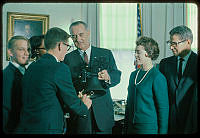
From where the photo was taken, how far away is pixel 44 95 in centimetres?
147

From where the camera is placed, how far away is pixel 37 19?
3.18 metres

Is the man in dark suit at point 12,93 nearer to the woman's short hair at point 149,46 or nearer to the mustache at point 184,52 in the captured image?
the woman's short hair at point 149,46

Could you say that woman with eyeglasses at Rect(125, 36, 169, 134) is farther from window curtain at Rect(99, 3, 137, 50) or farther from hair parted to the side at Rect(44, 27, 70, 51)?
window curtain at Rect(99, 3, 137, 50)

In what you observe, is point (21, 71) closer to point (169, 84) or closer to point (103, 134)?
point (103, 134)

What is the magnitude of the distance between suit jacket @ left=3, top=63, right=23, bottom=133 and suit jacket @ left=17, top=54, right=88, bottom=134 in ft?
0.32

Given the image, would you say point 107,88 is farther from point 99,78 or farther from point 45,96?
point 45,96

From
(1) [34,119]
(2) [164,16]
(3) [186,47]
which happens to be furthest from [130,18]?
(1) [34,119]

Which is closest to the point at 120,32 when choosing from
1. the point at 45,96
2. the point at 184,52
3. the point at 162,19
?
the point at 162,19

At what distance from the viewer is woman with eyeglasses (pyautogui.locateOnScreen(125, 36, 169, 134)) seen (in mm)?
1653

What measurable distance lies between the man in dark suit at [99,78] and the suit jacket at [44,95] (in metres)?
0.48

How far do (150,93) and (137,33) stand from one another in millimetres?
1864

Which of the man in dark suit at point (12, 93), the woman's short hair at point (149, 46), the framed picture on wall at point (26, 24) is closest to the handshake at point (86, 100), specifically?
the man in dark suit at point (12, 93)

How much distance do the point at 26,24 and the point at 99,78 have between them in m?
1.82

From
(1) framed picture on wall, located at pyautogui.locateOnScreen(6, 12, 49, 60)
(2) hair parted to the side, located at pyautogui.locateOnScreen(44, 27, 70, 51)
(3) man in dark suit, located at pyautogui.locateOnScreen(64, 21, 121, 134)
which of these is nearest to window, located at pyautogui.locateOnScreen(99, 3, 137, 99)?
(1) framed picture on wall, located at pyautogui.locateOnScreen(6, 12, 49, 60)
